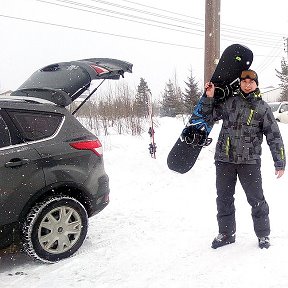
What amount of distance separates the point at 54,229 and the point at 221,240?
1.65 m

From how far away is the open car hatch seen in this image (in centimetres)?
427

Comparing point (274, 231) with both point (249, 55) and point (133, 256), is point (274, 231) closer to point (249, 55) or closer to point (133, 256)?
point (133, 256)

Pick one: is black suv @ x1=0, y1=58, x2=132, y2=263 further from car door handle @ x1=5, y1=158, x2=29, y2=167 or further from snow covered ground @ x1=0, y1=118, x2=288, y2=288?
snow covered ground @ x1=0, y1=118, x2=288, y2=288

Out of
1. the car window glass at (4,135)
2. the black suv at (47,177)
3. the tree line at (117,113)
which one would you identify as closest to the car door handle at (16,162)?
the black suv at (47,177)

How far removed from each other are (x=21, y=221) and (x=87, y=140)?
1.07 m

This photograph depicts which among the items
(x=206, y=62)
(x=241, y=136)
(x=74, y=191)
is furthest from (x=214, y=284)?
(x=206, y=62)

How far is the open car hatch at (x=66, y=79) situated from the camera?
14.0 feet

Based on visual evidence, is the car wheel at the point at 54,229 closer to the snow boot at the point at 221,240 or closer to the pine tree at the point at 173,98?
the snow boot at the point at 221,240

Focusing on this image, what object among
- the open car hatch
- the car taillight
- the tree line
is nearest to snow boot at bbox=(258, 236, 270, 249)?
the car taillight

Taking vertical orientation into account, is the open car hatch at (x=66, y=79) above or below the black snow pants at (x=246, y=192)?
above

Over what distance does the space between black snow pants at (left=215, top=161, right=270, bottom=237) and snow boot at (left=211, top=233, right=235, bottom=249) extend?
42 millimetres

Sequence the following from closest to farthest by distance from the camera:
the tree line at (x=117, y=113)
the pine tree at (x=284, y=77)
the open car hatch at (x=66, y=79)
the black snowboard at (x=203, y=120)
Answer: the black snowboard at (x=203, y=120) < the open car hatch at (x=66, y=79) < the tree line at (x=117, y=113) < the pine tree at (x=284, y=77)

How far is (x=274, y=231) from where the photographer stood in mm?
4117

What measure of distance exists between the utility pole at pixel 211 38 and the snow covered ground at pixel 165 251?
3500 millimetres
